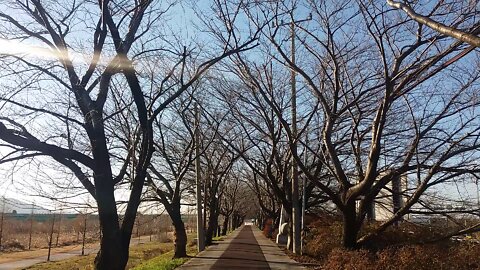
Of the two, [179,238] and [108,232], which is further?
[179,238]

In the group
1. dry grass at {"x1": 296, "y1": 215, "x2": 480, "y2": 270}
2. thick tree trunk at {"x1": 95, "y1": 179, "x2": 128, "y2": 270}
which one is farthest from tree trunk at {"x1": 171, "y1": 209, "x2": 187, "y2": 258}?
thick tree trunk at {"x1": 95, "y1": 179, "x2": 128, "y2": 270}

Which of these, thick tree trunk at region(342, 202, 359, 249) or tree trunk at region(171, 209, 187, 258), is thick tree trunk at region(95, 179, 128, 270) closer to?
thick tree trunk at region(342, 202, 359, 249)

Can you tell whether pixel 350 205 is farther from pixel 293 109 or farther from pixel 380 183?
pixel 293 109

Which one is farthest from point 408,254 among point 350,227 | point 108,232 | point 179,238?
point 179,238

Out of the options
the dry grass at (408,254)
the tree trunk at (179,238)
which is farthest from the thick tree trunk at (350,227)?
the tree trunk at (179,238)

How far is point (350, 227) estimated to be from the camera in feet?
59.1

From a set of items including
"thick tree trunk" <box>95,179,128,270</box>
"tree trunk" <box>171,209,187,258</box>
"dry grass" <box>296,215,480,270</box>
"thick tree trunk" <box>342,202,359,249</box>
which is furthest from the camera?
"tree trunk" <box>171,209,187,258</box>

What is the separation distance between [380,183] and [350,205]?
126 centimetres

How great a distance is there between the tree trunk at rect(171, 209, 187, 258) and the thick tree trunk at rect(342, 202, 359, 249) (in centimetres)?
929

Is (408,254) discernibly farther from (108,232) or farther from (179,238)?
(179,238)

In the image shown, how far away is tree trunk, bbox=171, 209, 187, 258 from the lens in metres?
24.8

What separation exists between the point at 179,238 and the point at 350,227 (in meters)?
10.0

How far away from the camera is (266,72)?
72.3ft

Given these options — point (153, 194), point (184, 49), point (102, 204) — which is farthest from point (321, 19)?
point (153, 194)
